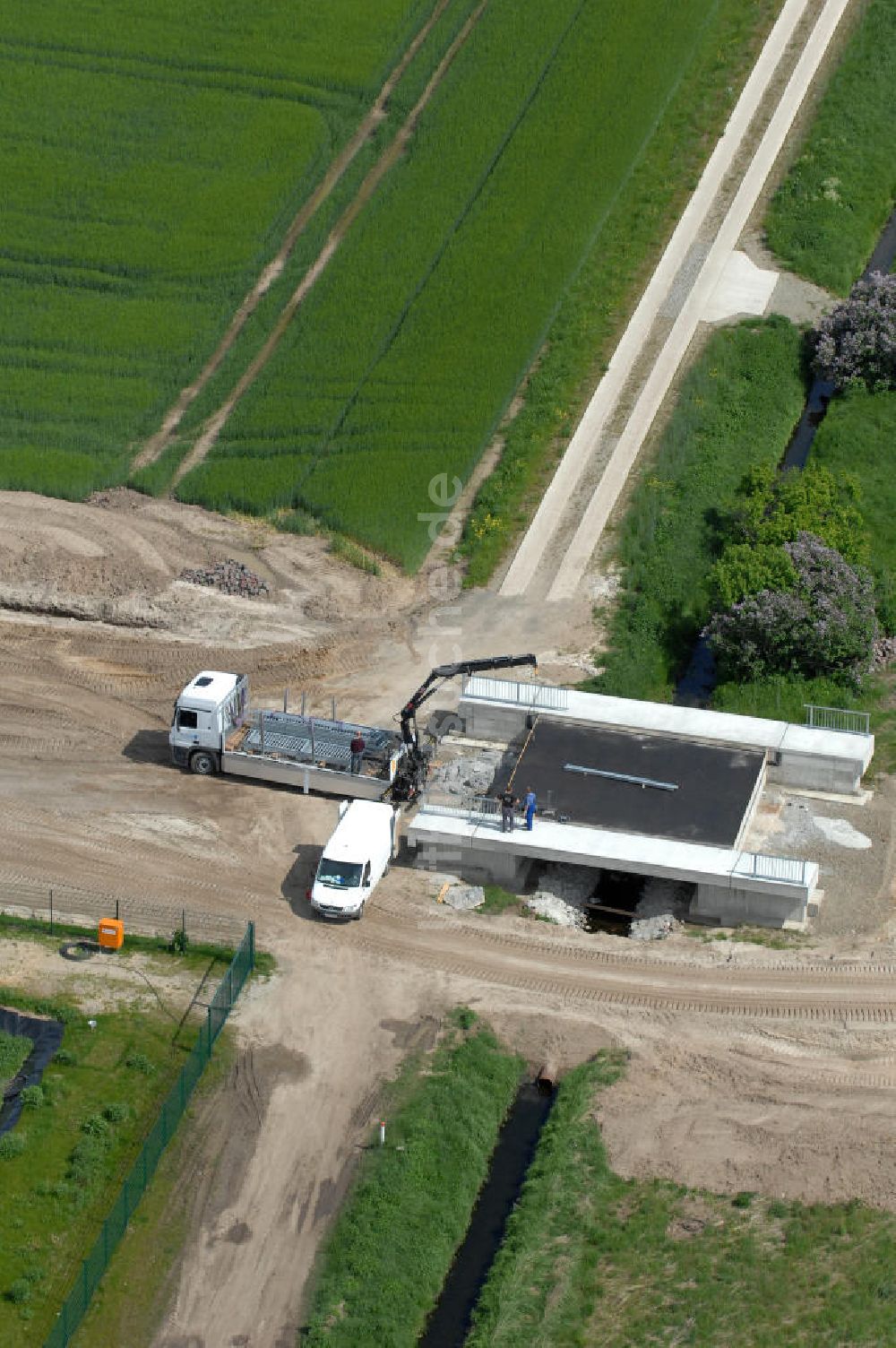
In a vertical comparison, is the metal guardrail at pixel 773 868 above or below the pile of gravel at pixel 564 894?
above

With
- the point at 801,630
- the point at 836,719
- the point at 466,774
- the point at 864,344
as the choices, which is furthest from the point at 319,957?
the point at 864,344

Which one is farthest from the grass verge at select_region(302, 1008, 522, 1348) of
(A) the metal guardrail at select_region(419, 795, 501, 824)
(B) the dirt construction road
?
(A) the metal guardrail at select_region(419, 795, 501, 824)

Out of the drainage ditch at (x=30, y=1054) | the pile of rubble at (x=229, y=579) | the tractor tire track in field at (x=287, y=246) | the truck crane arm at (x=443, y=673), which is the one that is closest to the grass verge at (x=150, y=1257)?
the drainage ditch at (x=30, y=1054)

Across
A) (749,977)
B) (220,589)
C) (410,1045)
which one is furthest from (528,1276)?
(220,589)

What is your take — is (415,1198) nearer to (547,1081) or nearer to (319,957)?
(547,1081)

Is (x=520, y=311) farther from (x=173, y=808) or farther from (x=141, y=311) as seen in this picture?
(x=173, y=808)

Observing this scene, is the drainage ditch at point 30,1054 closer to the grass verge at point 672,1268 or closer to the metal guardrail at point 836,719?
the grass verge at point 672,1268
